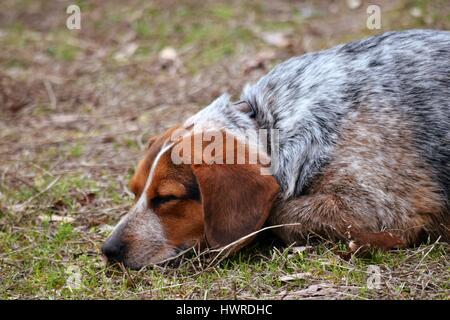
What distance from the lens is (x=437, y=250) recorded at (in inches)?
184

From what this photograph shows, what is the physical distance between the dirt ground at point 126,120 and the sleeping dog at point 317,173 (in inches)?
7.0

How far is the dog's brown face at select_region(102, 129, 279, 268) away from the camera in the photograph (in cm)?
455

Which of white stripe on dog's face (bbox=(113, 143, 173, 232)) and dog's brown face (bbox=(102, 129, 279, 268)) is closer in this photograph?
dog's brown face (bbox=(102, 129, 279, 268))

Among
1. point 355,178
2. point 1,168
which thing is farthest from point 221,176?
point 1,168

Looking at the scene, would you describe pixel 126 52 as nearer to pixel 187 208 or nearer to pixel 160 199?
pixel 160 199

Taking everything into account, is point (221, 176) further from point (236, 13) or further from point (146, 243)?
point (236, 13)

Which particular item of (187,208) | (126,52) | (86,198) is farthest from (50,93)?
(187,208)

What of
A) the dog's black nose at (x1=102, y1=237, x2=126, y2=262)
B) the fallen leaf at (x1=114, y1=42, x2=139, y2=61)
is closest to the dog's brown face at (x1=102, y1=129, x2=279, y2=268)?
the dog's black nose at (x1=102, y1=237, x2=126, y2=262)

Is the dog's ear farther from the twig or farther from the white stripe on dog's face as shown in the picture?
the twig

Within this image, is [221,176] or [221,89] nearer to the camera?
[221,176]

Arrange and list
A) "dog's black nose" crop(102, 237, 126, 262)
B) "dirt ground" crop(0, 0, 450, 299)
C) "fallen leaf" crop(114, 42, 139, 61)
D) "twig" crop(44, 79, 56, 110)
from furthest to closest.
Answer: "fallen leaf" crop(114, 42, 139, 61), "twig" crop(44, 79, 56, 110), "dog's black nose" crop(102, 237, 126, 262), "dirt ground" crop(0, 0, 450, 299)

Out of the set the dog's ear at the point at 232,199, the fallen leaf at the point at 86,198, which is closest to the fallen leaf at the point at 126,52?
the fallen leaf at the point at 86,198
